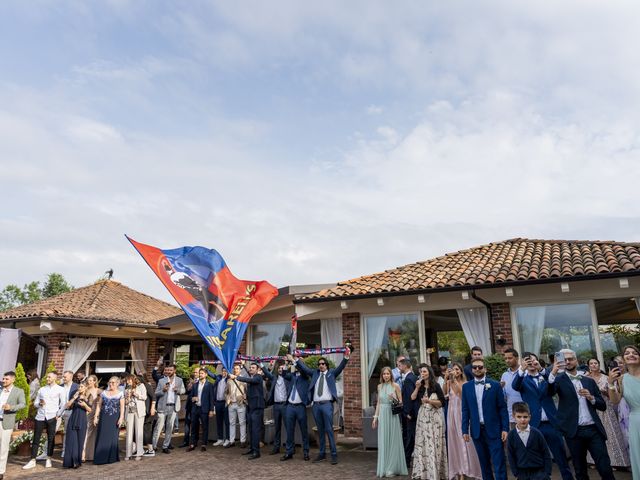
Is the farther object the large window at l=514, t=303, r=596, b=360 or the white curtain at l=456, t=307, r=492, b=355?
the white curtain at l=456, t=307, r=492, b=355

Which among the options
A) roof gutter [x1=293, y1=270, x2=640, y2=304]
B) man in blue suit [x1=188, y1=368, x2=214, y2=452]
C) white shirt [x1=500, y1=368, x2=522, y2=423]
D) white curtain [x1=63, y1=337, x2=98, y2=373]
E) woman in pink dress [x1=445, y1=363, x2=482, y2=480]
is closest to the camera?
white shirt [x1=500, y1=368, x2=522, y2=423]

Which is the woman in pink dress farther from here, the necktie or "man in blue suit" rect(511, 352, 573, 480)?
the necktie

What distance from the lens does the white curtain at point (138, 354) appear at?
15.8 m

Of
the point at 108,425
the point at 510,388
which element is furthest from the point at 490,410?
the point at 108,425

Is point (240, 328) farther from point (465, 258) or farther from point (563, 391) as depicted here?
point (465, 258)

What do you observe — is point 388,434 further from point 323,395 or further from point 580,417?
point 580,417

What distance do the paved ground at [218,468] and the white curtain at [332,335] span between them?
2.51 meters

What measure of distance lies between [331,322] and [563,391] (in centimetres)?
697

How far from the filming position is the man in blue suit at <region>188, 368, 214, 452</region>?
1006cm

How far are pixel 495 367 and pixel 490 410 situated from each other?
2830 millimetres

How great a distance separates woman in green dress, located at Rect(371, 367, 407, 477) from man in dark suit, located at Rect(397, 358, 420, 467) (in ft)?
0.43

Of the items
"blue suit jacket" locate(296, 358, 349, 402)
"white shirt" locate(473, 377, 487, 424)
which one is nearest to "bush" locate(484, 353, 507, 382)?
"blue suit jacket" locate(296, 358, 349, 402)

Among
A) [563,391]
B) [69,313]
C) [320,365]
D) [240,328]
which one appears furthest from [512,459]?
[69,313]

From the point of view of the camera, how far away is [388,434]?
717 centimetres
